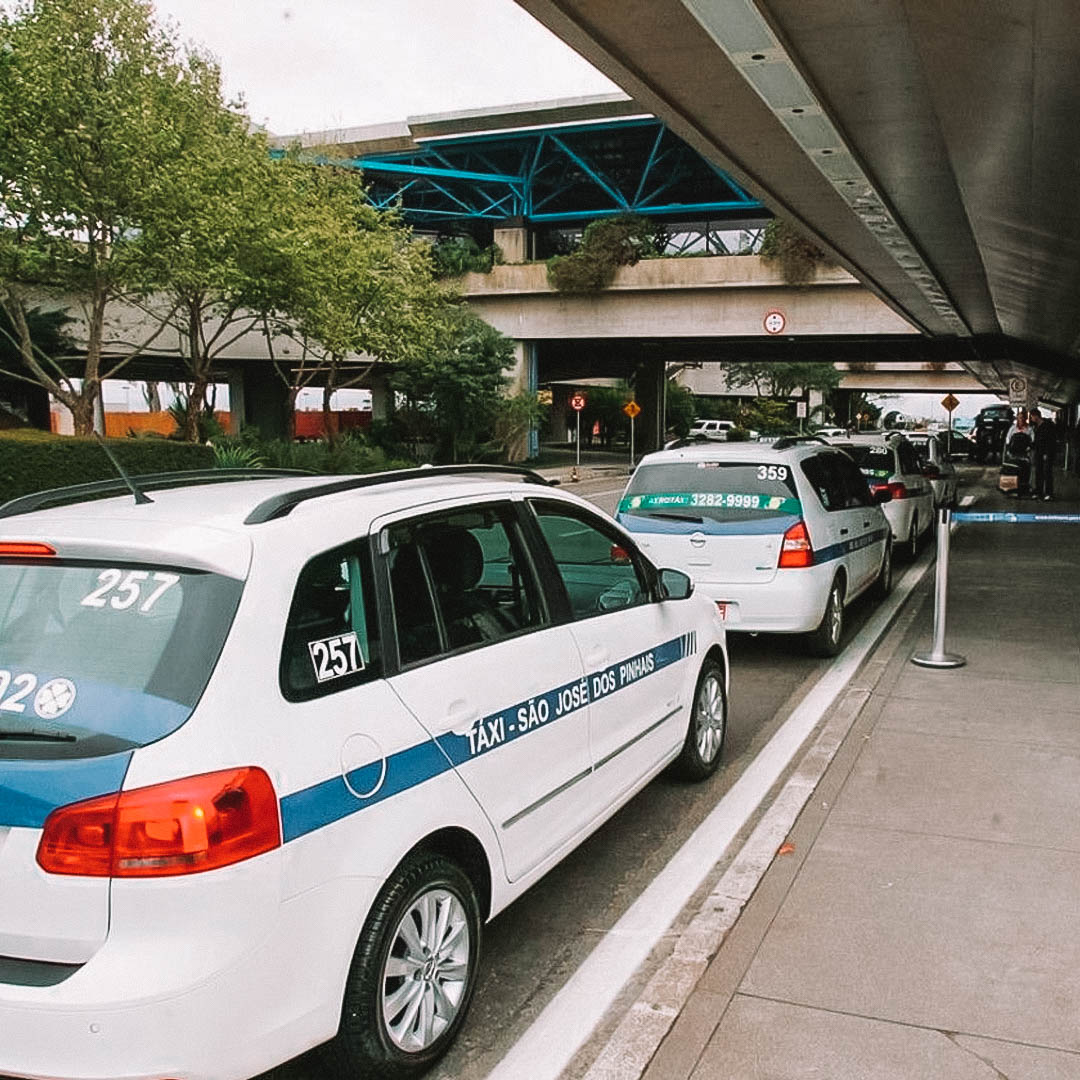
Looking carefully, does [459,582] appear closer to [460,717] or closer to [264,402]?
[460,717]

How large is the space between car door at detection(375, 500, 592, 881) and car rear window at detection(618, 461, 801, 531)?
4.58 m

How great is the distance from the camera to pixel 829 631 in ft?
28.6

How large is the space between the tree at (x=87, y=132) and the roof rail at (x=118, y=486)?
53.7ft

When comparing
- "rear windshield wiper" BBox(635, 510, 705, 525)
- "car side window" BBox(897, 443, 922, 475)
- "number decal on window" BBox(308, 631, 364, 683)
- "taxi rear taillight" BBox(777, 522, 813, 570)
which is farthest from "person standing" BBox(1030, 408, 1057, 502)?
"number decal on window" BBox(308, 631, 364, 683)

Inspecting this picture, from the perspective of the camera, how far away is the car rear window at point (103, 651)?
8.45ft

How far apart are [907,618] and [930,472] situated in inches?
271

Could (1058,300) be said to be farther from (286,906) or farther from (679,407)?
(679,407)

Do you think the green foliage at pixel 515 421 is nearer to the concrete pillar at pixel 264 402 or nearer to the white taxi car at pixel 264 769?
the concrete pillar at pixel 264 402

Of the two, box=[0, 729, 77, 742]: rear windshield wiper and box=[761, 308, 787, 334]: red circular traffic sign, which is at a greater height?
box=[761, 308, 787, 334]: red circular traffic sign

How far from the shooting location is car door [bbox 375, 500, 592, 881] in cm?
331

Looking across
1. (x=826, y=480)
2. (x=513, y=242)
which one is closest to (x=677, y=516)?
(x=826, y=480)

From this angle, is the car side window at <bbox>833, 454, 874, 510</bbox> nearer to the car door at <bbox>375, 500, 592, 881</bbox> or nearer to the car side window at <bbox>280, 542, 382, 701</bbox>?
the car door at <bbox>375, 500, 592, 881</bbox>

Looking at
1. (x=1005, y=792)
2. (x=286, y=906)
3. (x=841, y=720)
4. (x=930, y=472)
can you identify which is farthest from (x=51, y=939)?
(x=930, y=472)

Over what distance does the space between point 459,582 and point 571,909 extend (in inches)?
60.3
